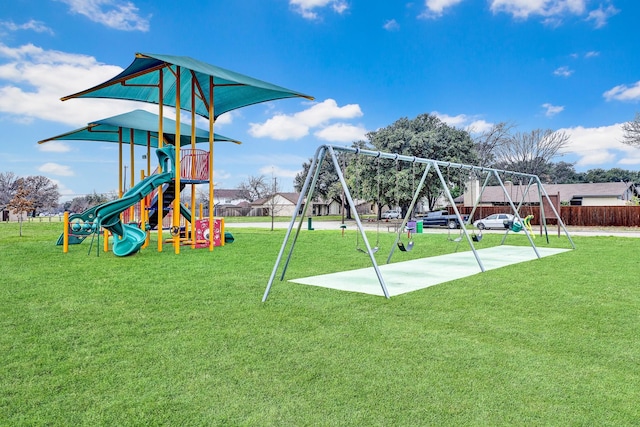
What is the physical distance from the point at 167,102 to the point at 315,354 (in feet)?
44.6

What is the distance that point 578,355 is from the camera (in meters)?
3.67

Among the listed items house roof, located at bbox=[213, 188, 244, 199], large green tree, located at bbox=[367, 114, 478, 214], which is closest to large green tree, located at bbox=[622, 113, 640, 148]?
large green tree, located at bbox=[367, 114, 478, 214]

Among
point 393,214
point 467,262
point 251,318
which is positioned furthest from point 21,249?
point 393,214

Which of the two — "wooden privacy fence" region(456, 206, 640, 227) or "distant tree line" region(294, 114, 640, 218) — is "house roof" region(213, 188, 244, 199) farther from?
"wooden privacy fence" region(456, 206, 640, 227)

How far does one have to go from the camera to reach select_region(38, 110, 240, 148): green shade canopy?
48.9 feet

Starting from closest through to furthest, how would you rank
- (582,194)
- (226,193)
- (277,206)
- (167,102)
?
(167,102), (582,194), (277,206), (226,193)

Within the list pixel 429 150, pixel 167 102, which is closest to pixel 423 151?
pixel 429 150

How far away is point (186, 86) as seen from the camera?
1425cm

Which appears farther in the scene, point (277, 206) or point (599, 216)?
point (277, 206)

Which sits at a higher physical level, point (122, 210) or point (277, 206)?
point (277, 206)

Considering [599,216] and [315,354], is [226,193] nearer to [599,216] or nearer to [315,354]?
[599,216]

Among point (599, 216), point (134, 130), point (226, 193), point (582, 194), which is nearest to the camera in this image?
point (134, 130)

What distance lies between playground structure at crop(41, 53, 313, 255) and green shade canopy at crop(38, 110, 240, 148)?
267 millimetres

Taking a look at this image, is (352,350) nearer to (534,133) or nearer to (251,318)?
(251,318)
